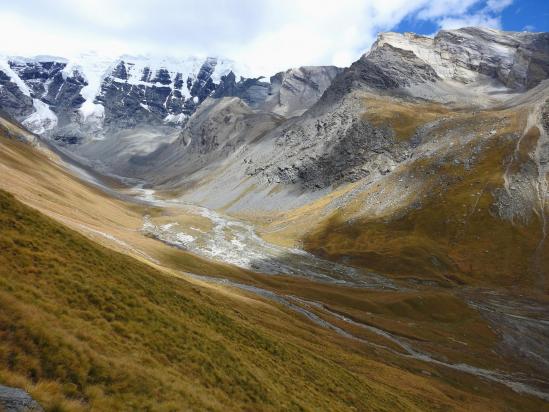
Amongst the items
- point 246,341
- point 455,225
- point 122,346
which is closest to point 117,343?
point 122,346

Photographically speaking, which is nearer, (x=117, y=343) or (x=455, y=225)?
(x=117, y=343)

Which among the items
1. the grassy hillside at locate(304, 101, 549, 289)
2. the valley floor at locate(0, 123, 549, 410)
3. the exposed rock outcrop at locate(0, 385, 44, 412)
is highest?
the grassy hillside at locate(304, 101, 549, 289)

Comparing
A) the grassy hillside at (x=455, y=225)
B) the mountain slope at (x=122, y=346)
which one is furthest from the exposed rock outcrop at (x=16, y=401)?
the grassy hillside at (x=455, y=225)

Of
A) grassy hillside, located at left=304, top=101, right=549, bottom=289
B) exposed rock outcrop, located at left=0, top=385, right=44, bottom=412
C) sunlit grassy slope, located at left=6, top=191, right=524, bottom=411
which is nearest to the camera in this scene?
exposed rock outcrop, located at left=0, top=385, right=44, bottom=412

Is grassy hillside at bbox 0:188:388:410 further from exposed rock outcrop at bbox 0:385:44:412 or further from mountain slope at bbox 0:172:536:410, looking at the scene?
exposed rock outcrop at bbox 0:385:44:412

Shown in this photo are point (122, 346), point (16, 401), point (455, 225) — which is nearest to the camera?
point (16, 401)

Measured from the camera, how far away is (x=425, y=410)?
36750mm

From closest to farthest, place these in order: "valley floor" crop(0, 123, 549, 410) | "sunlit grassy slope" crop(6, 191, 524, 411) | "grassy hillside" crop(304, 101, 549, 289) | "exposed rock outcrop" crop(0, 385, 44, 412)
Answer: "exposed rock outcrop" crop(0, 385, 44, 412) < "sunlit grassy slope" crop(6, 191, 524, 411) < "valley floor" crop(0, 123, 549, 410) < "grassy hillside" crop(304, 101, 549, 289)

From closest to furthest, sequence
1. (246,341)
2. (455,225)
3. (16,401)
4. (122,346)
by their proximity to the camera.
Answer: (16,401) → (122,346) → (246,341) → (455,225)

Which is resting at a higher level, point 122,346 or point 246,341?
point 122,346

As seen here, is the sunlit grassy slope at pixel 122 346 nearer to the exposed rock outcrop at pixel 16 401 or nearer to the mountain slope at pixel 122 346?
the mountain slope at pixel 122 346

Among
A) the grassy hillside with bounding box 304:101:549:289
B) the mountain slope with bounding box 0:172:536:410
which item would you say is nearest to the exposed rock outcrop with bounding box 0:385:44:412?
the mountain slope with bounding box 0:172:536:410

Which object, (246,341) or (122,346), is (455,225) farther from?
(122,346)

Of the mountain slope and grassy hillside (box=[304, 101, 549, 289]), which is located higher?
grassy hillside (box=[304, 101, 549, 289])
